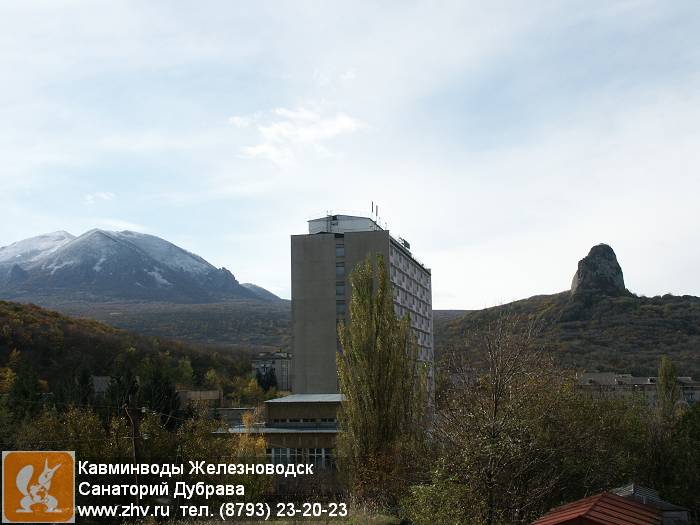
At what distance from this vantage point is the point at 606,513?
1543cm

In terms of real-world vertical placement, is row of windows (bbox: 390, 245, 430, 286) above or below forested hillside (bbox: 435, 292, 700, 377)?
above

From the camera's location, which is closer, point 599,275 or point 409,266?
point 409,266

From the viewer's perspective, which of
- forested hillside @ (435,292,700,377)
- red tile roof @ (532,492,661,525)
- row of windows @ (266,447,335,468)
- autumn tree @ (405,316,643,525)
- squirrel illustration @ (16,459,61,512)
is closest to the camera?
red tile roof @ (532,492,661,525)

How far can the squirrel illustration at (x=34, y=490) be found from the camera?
62.9 ft

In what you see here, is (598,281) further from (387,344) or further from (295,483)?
(387,344)

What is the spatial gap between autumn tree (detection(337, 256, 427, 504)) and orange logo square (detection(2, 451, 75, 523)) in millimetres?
9586

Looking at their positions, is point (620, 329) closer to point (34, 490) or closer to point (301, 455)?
point (301, 455)

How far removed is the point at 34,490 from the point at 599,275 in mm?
149945

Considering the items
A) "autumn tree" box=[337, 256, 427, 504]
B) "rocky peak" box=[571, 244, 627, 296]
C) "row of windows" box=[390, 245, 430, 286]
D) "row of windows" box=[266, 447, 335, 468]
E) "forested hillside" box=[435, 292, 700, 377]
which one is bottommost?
"row of windows" box=[266, 447, 335, 468]

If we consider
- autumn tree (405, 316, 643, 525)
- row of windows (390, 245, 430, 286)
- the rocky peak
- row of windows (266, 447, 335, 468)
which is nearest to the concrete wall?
row of windows (390, 245, 430, 286)

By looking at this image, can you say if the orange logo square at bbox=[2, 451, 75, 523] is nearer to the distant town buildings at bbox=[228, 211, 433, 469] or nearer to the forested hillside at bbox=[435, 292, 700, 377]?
the distant town buildings at bbox=[228, 211, 433, 469]

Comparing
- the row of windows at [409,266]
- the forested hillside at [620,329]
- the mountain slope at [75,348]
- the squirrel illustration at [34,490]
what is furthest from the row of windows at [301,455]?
the forested hillside at [620,329]

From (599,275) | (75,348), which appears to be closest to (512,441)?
(75,348)

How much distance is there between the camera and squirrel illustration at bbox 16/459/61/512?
755 inches
